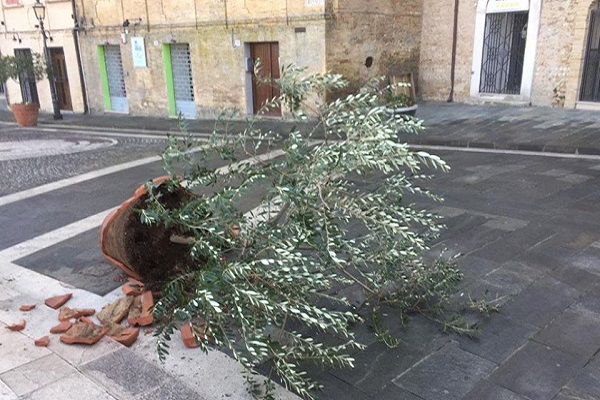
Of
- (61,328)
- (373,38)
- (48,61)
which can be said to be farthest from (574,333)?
(48,61)

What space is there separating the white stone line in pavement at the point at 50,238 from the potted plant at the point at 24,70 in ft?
36.3

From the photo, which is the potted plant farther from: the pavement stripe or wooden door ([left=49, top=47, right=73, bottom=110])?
the pavement stripe

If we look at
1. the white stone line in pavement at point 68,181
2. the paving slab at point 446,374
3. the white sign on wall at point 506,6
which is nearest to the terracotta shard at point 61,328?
the paving slab at point 446,374

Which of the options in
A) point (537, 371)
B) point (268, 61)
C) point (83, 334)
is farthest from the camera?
point (268, 61)

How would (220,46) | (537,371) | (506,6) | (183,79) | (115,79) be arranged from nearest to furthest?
(537,371)
(506,6)
(220,46)
(183,79)
(115,79)

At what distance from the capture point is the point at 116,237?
386 centimetres

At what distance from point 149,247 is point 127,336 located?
2.76ft

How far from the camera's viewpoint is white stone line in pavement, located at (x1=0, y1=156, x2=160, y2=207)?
6.79 meters

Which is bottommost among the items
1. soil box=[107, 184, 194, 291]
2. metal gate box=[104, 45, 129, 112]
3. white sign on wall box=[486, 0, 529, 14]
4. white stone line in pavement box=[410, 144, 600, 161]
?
white stone line in pavement box=[410, 144, 600, 161]

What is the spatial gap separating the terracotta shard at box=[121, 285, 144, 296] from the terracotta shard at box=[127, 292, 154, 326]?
0.25 ft

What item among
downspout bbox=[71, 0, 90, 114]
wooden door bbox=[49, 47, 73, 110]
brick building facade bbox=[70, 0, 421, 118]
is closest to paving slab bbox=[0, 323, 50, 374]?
brick building facade bbox=[70, 0, 421, 118]

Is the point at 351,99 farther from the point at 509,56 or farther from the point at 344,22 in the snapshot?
the point at 509,56

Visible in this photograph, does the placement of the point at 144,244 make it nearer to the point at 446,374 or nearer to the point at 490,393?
the point at 446,374

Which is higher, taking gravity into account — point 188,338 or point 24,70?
point 24,70
